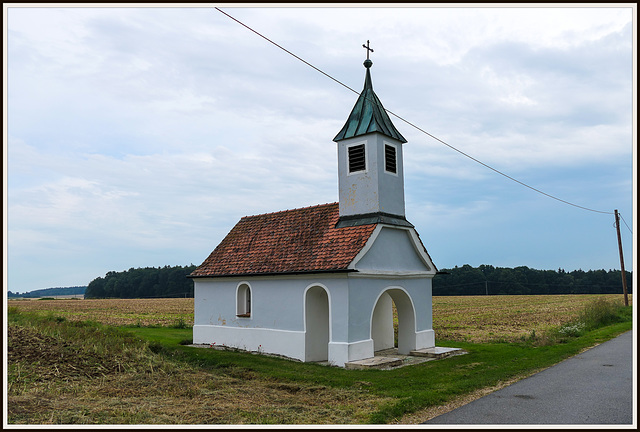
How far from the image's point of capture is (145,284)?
106250 millimetres

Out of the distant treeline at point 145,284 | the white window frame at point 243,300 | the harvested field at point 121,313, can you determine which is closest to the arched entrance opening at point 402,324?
the white window frame at point 243,300

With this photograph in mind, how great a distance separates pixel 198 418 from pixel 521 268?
105m

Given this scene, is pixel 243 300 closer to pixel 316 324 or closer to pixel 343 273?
pixel 316 324

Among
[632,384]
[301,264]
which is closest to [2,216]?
[301,264]

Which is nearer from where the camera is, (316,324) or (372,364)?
(372,364)

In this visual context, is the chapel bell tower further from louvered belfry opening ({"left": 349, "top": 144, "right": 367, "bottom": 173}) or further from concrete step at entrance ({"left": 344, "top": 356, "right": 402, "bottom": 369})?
concrete step at entrance ({"left": 344, "top": 356, "right": 402, "bottom": 369})

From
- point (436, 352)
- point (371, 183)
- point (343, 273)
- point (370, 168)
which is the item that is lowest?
point (436, 352)

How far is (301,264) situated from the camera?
16781 millimetres

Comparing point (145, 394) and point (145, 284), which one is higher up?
point (145, 284)

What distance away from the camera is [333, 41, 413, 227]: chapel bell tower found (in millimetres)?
17062

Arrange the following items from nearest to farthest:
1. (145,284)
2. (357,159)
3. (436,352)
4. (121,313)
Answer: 1. (436,352)
2. (357,159)
3. (121,313)
4. (145,284)

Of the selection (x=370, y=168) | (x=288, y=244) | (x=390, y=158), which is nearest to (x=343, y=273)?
(x=288, y=244)

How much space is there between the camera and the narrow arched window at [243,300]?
19.0m

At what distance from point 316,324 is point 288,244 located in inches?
127
